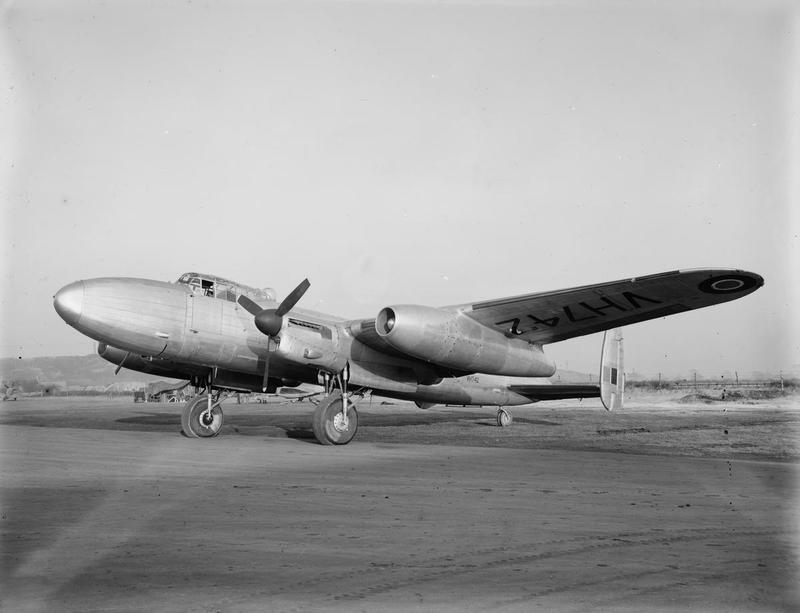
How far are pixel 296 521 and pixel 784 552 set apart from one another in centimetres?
400

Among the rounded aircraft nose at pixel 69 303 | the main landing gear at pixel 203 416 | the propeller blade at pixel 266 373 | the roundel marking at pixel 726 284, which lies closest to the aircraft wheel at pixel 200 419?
the main landing gear at pixel 203 416

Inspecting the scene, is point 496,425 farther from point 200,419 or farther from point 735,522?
point 735,522

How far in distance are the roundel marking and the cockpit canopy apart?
9.43 meters

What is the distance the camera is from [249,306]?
1499 centimetres

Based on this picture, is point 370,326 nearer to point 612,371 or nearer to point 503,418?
point 612,371

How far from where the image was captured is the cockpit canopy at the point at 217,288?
1472cm

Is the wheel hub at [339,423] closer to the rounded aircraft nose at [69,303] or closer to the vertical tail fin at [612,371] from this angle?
the rounded aircraft nose at [69,303]

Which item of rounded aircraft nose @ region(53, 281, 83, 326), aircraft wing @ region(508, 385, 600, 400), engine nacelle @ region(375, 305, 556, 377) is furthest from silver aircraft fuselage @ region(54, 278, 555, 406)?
aircraft wing @ region(508, 385, 600, 400)

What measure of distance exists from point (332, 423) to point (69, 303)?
228 inches

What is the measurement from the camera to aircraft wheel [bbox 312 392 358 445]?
1443cm

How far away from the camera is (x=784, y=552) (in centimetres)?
503

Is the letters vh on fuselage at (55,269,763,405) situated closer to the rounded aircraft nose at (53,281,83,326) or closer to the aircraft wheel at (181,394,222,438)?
the rounded aircraft nose at (53,281,83,326)

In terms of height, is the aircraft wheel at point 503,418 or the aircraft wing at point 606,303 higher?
the aircraft wing at point 606,303

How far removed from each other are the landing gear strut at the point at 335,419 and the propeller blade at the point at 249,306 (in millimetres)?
2369
